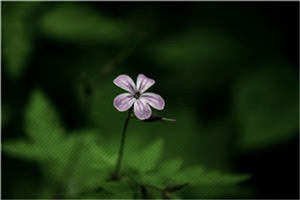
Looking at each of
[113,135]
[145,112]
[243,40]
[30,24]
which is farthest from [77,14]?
[145,112]

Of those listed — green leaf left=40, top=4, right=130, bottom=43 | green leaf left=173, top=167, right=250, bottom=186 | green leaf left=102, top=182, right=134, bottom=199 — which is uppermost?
green leaf left=40, top=4, right=130, bottom=43

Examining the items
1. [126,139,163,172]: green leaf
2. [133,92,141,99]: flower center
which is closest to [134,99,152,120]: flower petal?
[133,92,141,99]: flower center

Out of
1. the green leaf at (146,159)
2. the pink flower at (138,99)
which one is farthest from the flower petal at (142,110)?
the green leaf at (146,159)

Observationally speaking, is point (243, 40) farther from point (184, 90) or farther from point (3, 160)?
point (3, 160)

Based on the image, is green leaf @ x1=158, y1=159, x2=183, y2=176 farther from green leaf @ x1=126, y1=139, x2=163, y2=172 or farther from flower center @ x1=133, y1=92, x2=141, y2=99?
flower center @ x1=133, y1=92, x2=141, y2=99

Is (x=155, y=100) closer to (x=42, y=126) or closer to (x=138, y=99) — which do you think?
(x=138, y=99)

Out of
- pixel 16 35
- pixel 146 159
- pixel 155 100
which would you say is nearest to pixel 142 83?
pixel 155 100

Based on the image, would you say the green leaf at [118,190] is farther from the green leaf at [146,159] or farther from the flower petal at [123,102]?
the flower petal at [123,102]
